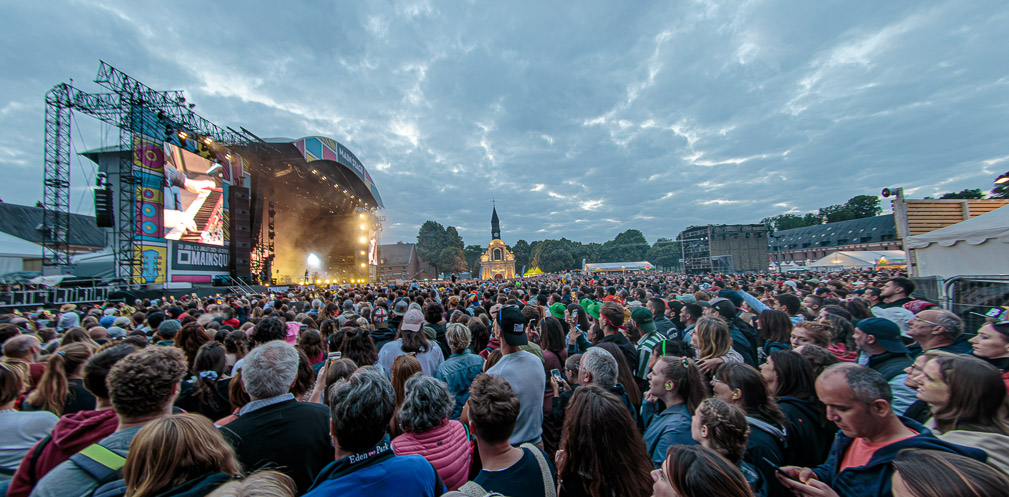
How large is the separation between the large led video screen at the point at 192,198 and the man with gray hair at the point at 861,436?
90.0ft

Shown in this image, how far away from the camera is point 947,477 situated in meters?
1.12

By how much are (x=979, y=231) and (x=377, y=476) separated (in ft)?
41.4

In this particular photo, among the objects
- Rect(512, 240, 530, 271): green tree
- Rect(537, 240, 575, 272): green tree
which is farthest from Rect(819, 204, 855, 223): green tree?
Rect(512, 240, 530, 271): green tree

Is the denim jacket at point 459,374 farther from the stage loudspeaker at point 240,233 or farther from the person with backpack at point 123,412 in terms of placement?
the stage loudspeaker at point 240,233

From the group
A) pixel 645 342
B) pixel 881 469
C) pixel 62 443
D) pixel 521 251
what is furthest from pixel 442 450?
pixel 521 251

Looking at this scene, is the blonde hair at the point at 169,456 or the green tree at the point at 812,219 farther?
the green tree at the point at 812,219

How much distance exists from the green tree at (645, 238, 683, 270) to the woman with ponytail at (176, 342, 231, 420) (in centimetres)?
8789

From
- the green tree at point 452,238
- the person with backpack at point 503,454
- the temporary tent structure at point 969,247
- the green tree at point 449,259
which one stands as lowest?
the person with backpack at point 503,454

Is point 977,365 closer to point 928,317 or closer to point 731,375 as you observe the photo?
point 731,375

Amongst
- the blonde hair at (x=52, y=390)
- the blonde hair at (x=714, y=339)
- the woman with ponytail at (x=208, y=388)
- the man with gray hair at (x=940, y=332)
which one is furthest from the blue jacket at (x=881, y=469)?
the blonde hair at (x=52, y=390)

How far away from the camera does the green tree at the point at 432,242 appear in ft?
212

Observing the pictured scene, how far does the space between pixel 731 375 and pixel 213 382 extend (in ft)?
13.3

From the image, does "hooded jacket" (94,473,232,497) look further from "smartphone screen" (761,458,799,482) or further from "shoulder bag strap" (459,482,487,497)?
"smartphone screen" (761,458,799,482)

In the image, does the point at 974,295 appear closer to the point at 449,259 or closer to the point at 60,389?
the point at 60,389
